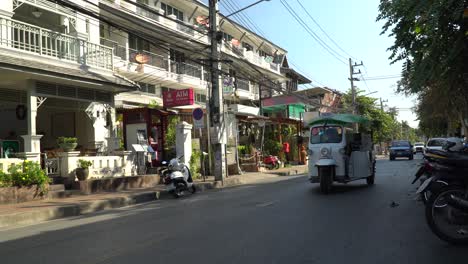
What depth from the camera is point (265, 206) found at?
10.7 meters

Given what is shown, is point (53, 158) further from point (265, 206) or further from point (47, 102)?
point (265, 206)

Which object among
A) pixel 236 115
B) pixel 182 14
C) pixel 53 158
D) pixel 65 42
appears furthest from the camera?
pixel 182 14

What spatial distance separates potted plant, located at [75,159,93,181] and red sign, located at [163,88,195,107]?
7.20 meters

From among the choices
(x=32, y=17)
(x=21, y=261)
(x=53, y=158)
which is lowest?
(x=21, y=261)

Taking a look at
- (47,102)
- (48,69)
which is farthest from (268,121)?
(48,69)

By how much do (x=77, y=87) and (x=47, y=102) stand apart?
81.8 inches

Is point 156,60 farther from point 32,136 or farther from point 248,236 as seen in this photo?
point 248,236

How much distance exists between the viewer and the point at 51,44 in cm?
1614

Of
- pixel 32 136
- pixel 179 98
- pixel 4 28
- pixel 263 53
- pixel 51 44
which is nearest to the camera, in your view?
pixel 32 136

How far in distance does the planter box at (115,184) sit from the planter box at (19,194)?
1.72 meters

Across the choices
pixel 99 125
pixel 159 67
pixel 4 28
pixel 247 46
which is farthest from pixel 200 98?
pixel 4 28

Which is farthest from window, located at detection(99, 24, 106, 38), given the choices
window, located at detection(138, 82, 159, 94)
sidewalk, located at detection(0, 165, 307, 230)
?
sidewalk, located at detection(0, 165, 307, 230)

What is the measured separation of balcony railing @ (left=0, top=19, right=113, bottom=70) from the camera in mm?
14828

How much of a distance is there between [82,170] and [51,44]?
4.59 meters
